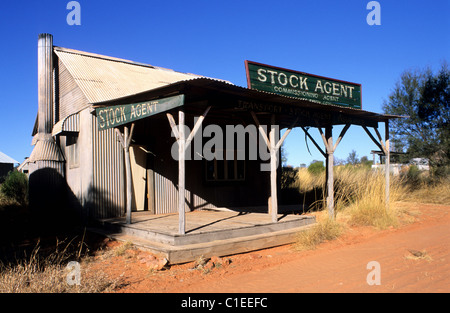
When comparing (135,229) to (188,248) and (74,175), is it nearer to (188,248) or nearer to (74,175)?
(188,248)

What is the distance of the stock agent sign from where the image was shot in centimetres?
861

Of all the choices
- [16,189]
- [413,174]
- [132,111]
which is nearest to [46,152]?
[132,111]

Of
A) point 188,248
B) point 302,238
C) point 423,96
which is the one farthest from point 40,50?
point 423,96

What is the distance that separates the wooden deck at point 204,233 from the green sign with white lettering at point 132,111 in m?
2.28

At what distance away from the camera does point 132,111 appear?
7641 millimetres

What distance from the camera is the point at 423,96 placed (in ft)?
52.7

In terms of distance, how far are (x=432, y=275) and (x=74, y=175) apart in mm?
9083

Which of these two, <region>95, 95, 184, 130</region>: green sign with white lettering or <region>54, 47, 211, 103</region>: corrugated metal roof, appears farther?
<region>54, 47, 211, 103</region>: corrugated metal roof

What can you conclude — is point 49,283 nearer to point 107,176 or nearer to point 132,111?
point 132,111

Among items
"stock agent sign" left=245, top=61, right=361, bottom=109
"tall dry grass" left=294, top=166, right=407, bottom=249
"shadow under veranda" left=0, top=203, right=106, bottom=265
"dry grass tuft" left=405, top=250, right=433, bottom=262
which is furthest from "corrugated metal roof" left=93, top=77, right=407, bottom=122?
"dry grass tuft" left=405, top=250, right=433, bottom=262

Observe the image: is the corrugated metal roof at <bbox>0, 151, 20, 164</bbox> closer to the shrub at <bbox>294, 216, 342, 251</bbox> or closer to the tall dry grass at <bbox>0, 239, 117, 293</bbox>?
the tall dry grass at <bbox>0, 239, 117, 293</bbox>

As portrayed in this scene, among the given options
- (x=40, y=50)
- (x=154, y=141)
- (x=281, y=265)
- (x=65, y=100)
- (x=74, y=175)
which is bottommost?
(x=281, y=265)

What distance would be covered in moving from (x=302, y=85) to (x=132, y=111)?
4.64 m

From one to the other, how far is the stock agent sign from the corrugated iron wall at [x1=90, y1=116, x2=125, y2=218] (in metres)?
4.13
